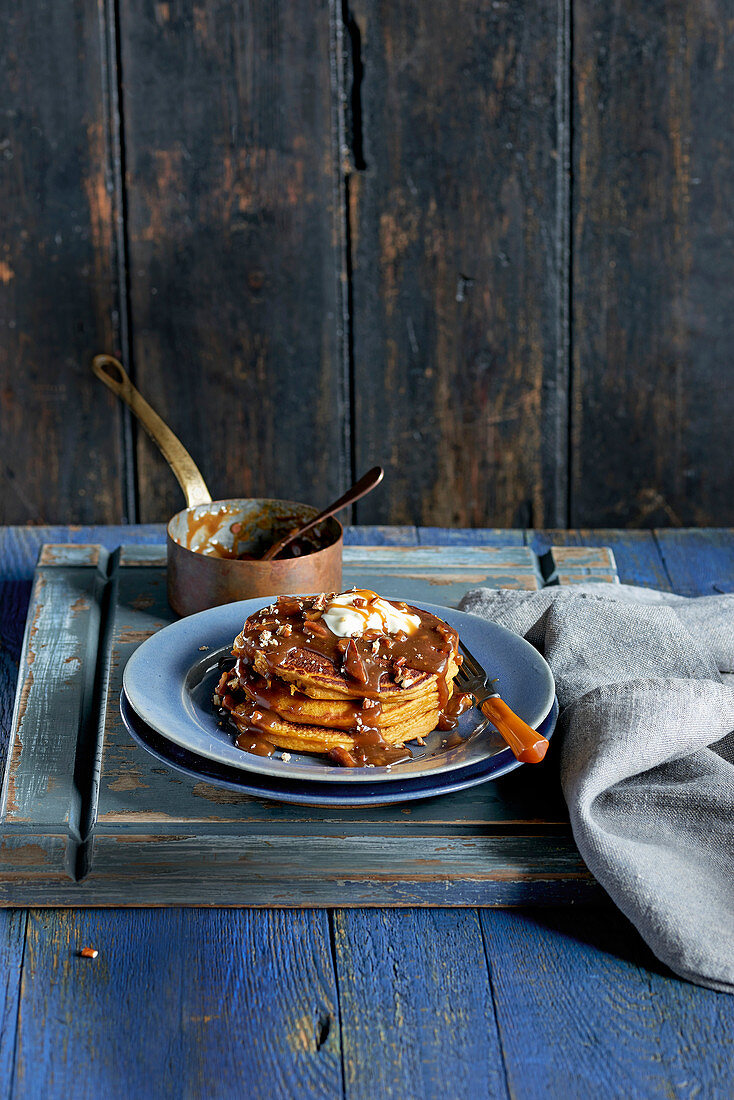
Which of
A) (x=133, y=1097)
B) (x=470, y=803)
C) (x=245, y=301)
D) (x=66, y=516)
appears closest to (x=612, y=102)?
(x=245, y=301)

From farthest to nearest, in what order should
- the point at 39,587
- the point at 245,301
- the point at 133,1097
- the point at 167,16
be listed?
the point at 245,301, the point at 167,16, the point at 39,587, the point at 133,1097

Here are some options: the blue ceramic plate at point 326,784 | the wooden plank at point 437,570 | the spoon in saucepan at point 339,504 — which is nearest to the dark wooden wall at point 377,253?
the wooden plank at point 437,570

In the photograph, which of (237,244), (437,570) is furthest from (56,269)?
(437,570)

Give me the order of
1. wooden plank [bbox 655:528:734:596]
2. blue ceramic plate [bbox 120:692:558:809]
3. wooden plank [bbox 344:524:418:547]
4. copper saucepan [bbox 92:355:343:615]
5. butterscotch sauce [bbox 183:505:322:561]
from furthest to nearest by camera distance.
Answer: wooden plank [bbox 344:524:418:547], wooden plank [bbox 655:528:734:596], butterscotch sauce [bbox 183:505:322:561], copper saucepan [bbox 92:355:343:615], blue ceramic plate [bbox 120:692:558:809]

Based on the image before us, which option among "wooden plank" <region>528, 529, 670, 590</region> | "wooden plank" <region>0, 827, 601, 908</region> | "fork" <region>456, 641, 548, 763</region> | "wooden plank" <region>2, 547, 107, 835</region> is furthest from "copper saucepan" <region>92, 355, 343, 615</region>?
"wooden plank" <region>528, 529, 670, 590</region>

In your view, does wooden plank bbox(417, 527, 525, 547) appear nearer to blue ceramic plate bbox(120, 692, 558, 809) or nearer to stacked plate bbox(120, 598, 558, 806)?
stacked plate bbox(120, 598, 558, 806)

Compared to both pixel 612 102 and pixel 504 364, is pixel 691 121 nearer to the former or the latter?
pixel 612 102

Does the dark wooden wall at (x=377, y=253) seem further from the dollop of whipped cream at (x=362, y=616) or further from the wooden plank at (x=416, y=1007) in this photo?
the wooden plank at (x=416, y=1007)
